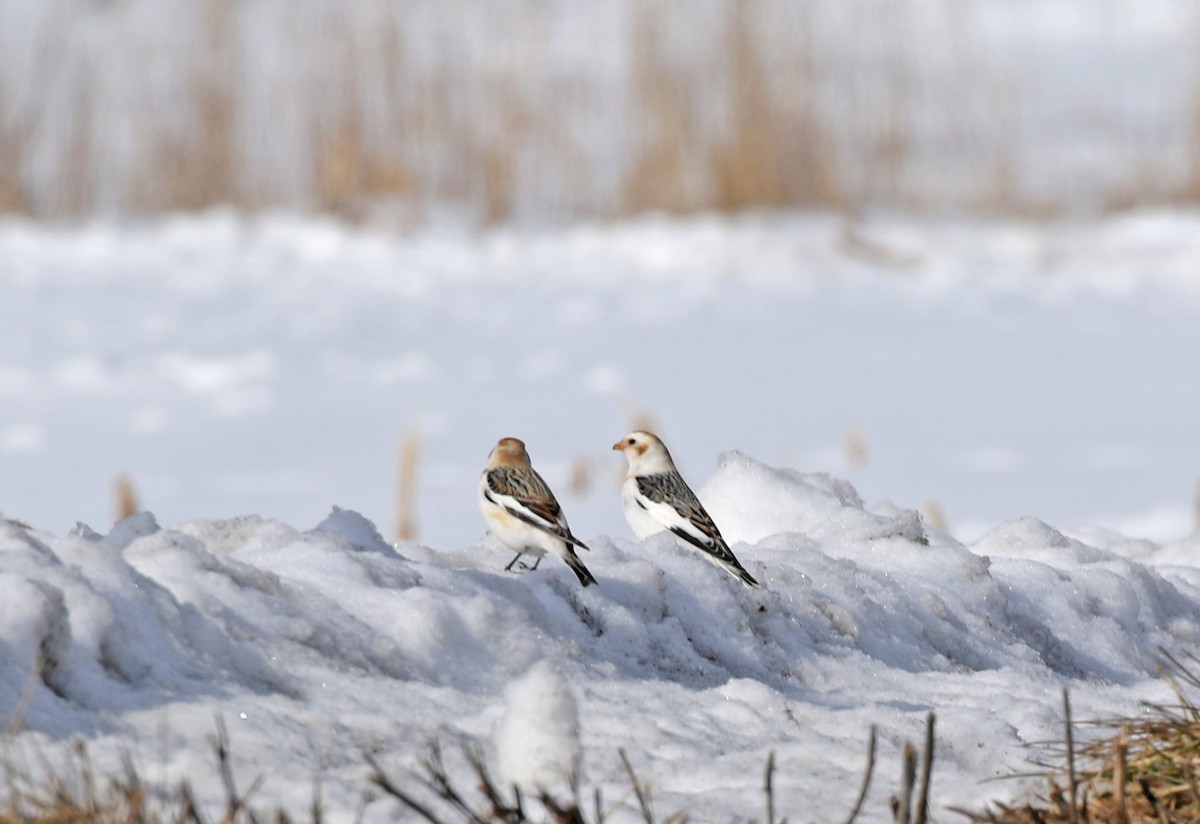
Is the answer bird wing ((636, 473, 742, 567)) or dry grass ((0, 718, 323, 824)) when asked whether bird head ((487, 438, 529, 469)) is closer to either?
bird wing ((636, 473, 742, 567))

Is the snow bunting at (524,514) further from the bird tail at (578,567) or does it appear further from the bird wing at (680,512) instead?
the bird wing at (680,512)

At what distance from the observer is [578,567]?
2518mm

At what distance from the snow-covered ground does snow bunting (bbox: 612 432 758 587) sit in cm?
7

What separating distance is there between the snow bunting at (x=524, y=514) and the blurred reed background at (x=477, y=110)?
8067mm

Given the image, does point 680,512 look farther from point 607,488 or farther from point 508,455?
point 607,488

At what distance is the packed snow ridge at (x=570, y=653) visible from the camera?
1.77 metres

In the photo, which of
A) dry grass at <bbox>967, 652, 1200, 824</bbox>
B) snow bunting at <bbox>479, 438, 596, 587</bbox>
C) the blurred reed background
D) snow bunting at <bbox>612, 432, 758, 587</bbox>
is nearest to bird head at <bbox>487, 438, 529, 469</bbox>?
snow bunting at <bbox>479, 438, 596, 587</bbox>

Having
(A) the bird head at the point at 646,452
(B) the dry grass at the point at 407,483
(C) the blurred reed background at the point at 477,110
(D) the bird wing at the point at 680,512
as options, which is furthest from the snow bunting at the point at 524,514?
(C) the blurred reed background at the point at 477,110

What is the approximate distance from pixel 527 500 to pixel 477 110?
8345 millimetres

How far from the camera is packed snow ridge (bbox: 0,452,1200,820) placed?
1770 millimetres

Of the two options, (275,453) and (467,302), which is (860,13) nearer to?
(467,302)

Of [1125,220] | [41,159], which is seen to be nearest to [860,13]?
[1125,220]

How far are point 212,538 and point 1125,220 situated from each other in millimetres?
10545

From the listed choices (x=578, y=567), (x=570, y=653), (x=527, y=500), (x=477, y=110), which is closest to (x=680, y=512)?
(x=527, y=500)
